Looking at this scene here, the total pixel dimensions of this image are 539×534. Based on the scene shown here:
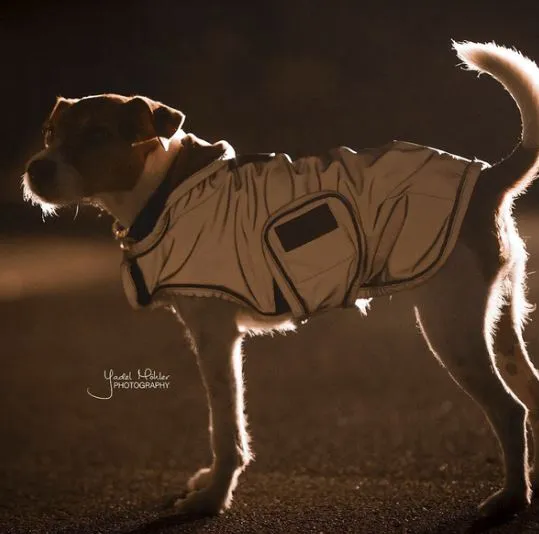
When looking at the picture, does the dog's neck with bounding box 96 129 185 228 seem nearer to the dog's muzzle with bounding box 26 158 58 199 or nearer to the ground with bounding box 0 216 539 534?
the dog's muzzle with bounding box 26 158 58 199

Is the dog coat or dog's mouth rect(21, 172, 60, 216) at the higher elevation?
the dog coat

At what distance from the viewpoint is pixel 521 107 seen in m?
2.76

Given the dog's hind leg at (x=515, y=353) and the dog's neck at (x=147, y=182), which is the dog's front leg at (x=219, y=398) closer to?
the dog's neck at (x=147, y=182)

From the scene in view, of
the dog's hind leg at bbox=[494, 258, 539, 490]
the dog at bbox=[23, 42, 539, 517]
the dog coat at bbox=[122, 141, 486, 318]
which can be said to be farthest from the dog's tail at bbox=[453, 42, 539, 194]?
the dog's hind leg at bbox=[494, 258, 539, 490]

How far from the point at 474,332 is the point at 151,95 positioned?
300 cm

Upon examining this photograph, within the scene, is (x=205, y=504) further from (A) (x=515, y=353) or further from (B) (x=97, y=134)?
(B) (x=97, y=134)

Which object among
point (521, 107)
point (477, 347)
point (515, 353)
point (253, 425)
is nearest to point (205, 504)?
point (253, 425)

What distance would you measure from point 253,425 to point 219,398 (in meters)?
0.66

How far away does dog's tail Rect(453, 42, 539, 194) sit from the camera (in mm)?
2729

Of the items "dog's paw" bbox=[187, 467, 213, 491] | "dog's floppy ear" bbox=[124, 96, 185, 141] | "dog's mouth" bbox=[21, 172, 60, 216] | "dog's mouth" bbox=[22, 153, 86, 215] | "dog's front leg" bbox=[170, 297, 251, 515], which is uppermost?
"dog's floppy ear" bbox=[124, 96, 185, 141]

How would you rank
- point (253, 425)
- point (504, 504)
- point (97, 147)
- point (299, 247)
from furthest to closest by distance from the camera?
point (253, 425)
point (97, 147)
point (299, 247)
point (504, 504)

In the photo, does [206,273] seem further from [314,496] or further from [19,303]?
[19,303]

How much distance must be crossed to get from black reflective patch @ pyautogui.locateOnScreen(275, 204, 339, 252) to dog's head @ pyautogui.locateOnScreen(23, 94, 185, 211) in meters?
0.53

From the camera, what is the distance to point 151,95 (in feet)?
16.4
